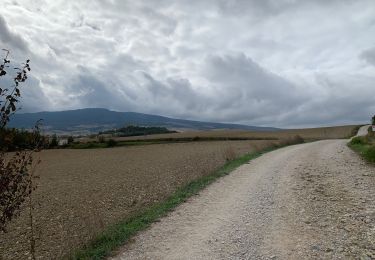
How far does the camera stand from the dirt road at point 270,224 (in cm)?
814

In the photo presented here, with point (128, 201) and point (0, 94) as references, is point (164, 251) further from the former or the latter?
point (128, 201)

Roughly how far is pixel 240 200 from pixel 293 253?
5337 mm

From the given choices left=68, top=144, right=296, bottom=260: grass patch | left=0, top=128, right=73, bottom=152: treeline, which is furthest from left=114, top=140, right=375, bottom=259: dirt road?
left=0, top=128, right=73, bottom=152: treeline

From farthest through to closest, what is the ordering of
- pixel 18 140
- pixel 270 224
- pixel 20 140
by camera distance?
pixel 270 224 < pixel 20 140 < pixel 18 140

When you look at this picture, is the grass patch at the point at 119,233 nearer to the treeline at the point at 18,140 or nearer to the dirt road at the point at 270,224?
the dirt road at the point at 270,224

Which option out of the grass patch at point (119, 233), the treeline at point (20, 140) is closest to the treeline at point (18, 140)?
the treeline at point (20, 140)

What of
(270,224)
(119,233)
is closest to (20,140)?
(119,233)

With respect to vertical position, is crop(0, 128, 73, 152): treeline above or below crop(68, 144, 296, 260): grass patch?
above

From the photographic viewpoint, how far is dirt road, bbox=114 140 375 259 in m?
8.14

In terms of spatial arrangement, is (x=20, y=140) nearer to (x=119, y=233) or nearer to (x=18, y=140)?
(x=18, y=140)

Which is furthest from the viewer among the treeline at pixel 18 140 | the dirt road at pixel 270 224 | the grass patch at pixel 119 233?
the grass patch at pixel 119 233

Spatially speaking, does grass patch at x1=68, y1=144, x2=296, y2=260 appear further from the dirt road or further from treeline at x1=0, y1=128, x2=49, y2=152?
treeline at x1=0, y1=128, x2=49, y2=152

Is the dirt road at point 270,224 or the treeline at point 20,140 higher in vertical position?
the treeline at point 20,140

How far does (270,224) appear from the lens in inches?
400
